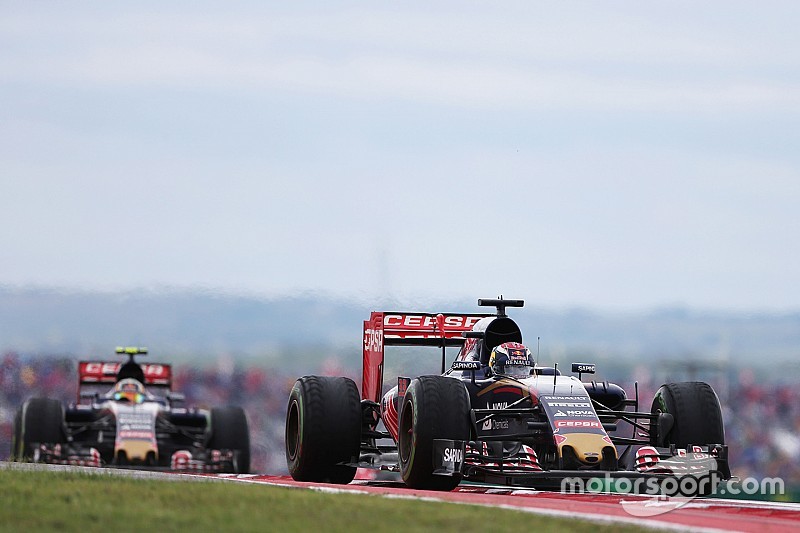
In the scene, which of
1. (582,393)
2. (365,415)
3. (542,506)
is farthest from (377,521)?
(365,415)

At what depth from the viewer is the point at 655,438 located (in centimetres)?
1811

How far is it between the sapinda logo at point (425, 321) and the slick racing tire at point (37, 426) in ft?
27.2

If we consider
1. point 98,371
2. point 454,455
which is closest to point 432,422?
point 454,455

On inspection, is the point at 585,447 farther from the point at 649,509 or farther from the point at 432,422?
the point at 649,509

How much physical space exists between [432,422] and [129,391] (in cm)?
1338

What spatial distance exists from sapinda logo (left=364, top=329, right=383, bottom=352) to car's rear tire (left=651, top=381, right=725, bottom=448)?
431cm

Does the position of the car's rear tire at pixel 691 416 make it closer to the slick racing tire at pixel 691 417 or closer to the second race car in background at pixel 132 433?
the slick racing tire at pixel 691 417

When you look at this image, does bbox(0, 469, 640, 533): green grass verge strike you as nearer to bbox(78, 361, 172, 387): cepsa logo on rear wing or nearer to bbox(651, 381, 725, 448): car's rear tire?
bbox(651, 381, 725, 448): car's rear tire

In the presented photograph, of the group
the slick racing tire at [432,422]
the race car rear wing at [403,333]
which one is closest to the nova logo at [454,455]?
the slick racing tire at [432,422]

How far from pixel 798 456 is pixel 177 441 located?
37.2 ft

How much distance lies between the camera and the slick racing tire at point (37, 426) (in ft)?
85.3

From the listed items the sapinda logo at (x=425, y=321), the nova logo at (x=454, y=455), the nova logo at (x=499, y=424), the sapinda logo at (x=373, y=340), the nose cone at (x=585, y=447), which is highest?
the sapinda logo at (x=425, y=321)

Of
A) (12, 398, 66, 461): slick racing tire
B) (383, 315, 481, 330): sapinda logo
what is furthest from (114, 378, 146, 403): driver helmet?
(383, 315, 481, 330): sapinda logo

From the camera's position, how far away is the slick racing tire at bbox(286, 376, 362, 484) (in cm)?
1914
